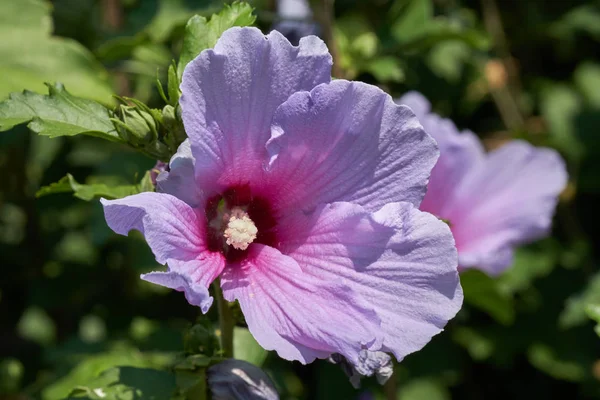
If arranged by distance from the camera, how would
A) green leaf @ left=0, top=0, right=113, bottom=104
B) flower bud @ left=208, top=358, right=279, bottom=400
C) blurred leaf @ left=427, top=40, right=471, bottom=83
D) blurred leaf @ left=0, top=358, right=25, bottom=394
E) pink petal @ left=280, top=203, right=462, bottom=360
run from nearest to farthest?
pink petal @ left=280, top=203, right=462, bottom=360 → flower bud @ left=208, top=358, right=279, bottom=400 → green leaf @ left=0, top=0, right=113, bottom=104 → blurred leaf @ left=0, top=358, right=25, bottom=394 → blurred leaf @ left=427, top=40, right=471, bottom=83

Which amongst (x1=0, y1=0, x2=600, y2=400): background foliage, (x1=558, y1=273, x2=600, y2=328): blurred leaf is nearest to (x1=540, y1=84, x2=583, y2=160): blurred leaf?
(x1=0, y1=0, x2=600, y2=400): background foliage

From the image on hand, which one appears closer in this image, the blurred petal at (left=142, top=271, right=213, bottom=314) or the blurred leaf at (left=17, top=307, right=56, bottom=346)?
the blurred petal at (left=142, top=271, right=213, bottom=314)

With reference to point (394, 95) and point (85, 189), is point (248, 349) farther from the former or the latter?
point (394, 95)

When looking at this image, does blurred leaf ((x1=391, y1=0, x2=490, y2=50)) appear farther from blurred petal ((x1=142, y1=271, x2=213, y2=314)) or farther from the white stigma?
blurred petal ((x1=142, y1=271, x2=213, y2=314))

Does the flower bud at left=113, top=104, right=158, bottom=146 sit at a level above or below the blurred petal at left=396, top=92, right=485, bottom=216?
above

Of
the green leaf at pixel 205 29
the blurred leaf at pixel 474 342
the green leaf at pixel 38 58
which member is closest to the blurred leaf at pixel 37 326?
the green leaf at pixel 38 58

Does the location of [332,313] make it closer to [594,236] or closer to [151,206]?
[151,206]

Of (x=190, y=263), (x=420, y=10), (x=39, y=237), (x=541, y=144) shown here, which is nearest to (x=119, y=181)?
(x=39, y=237)

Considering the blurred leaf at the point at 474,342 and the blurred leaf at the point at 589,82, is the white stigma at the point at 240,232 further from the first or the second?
the blurred leaf at the point at 589,82
